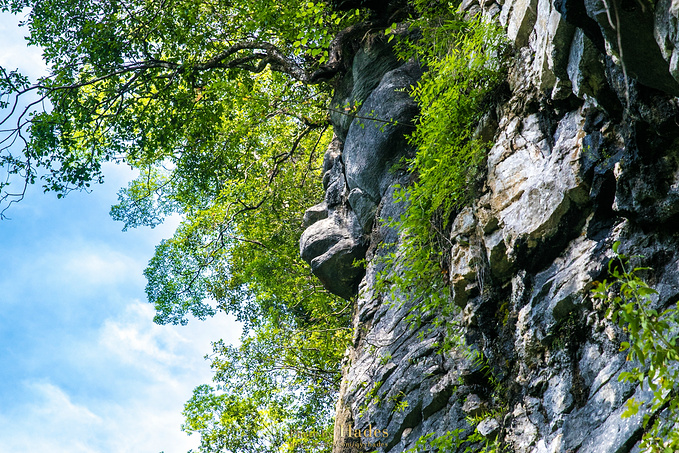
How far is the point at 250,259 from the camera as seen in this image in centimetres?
1477

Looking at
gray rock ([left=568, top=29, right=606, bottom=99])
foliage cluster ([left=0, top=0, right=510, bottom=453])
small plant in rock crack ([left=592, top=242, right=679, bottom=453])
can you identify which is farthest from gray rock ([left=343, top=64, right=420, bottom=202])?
small plant in rock crack ([left=592, top=242, right=679, bottom=453])

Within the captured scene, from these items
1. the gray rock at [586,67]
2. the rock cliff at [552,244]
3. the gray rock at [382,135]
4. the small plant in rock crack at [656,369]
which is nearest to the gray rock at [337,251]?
the gray rock at [382,135]

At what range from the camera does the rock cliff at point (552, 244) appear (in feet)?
12.7

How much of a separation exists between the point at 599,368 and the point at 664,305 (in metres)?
0.81

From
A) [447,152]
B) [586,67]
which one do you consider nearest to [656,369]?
[586,67]

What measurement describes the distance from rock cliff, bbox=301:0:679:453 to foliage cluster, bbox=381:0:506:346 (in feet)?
0.72

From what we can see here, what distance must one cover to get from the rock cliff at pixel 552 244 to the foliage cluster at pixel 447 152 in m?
0.22

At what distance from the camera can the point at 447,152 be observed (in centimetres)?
656

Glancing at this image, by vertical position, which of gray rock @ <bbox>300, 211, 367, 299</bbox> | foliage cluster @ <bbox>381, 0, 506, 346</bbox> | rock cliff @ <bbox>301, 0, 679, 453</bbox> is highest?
gray rock @ <bbox>300, 211, 367, 299</bbox>

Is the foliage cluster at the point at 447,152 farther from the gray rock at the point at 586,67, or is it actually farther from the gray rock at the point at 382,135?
the gray rock at the point at 586,67

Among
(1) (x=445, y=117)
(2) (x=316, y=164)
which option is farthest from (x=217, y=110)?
(1) (x=445, y=117)

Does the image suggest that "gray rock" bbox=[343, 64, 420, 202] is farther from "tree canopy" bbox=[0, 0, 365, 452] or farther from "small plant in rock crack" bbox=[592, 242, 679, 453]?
"small plant in rock crack" bbox=[592, 242, 679, 453]

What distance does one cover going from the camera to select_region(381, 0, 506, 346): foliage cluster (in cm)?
635

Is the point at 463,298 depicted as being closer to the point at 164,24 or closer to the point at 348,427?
the point at 348,427
